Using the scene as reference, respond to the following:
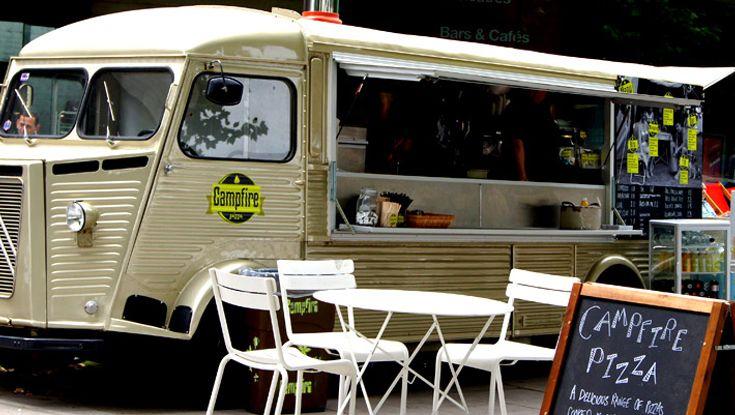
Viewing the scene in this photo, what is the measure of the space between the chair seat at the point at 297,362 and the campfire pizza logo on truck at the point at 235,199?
1969 millimetres

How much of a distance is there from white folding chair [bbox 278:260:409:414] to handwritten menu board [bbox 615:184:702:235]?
14.5 feet

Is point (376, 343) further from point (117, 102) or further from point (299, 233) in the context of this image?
point (117, 102)

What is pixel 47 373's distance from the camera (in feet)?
31.0

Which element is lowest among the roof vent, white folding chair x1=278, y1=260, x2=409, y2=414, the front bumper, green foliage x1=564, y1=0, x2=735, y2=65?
the front bumper

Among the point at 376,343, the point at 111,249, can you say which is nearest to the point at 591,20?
the point at 111,249

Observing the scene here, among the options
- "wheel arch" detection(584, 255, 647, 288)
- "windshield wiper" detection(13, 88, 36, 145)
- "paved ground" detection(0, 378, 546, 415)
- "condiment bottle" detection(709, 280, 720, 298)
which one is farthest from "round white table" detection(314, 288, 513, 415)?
"condiment bottle" detection(709, 280, 720, 298)

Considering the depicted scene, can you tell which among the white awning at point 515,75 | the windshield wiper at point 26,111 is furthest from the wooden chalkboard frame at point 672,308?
the windshield wiper at point 26,111

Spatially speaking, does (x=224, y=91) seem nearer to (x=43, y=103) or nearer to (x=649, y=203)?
(x=43, y=103)

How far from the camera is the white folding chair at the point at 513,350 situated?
6711 mm

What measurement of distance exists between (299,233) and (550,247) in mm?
2569

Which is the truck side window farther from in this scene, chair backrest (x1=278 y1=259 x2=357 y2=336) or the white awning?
chair backrest (x1=278 y1=259 x2=357 y2=336)

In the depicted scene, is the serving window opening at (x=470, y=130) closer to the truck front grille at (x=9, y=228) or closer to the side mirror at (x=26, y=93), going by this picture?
the side mirror at (x=26, y=93)

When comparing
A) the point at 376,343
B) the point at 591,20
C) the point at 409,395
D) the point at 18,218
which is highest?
the point at 591,20

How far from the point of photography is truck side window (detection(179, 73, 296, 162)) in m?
8.43
